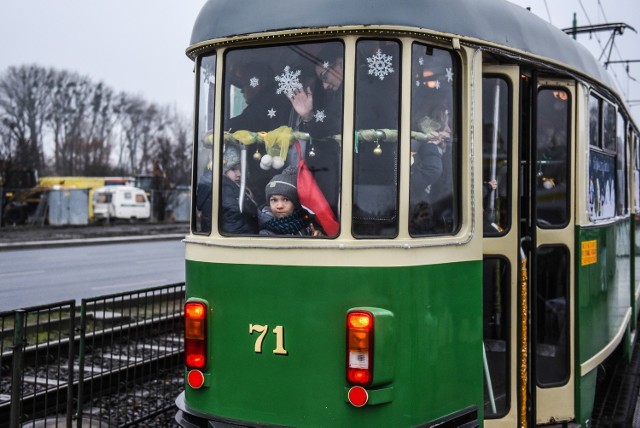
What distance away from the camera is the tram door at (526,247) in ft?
16.3

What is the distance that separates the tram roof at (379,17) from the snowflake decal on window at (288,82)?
0.24 meters

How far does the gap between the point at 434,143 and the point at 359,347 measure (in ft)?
3.96

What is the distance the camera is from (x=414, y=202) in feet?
13.9

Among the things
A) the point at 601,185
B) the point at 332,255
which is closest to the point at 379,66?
the point at 332,255

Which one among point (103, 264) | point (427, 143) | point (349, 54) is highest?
point (349, 54)

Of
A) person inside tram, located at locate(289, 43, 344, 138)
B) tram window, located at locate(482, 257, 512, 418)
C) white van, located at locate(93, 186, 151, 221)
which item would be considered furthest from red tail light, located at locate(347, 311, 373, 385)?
white van, located at locate(93, 186, 151, 221)

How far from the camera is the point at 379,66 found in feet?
13.8

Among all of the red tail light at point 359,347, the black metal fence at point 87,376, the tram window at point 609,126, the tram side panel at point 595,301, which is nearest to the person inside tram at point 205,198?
the red tail light at point 359,347

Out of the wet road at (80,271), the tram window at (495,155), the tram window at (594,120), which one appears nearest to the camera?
the tram window at (495,155)

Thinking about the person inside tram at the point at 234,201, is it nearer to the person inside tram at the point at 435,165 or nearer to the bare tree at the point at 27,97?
the person inside tram at the point at 435,165

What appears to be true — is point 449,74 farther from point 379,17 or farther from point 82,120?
point 82,120

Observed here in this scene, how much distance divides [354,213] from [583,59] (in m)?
2.55

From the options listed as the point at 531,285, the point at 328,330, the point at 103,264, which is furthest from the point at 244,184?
the point at 103,264

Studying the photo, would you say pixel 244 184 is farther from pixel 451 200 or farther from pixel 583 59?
pixel 583 59
